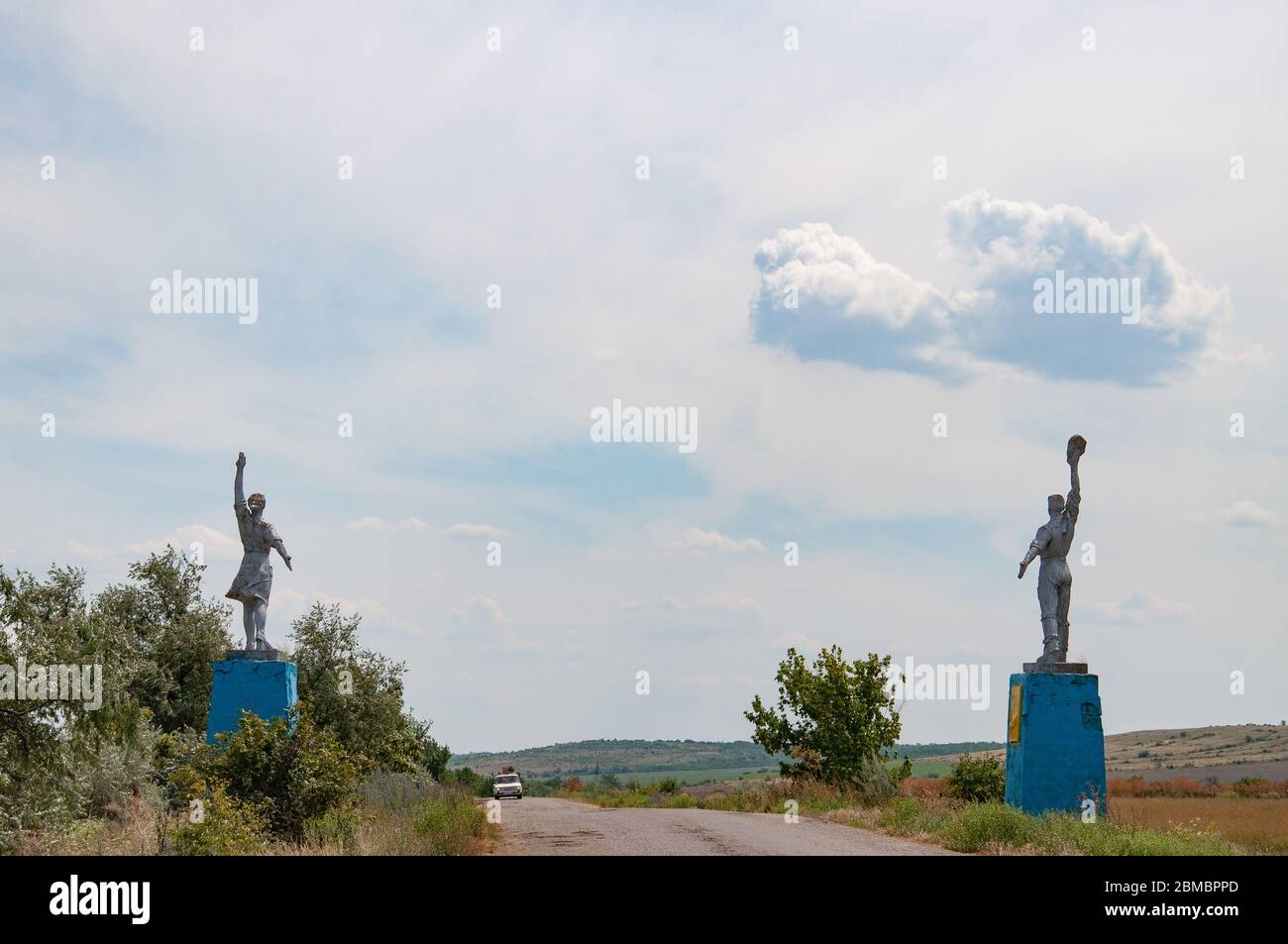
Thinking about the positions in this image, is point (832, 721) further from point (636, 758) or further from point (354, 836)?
point (636, 758)

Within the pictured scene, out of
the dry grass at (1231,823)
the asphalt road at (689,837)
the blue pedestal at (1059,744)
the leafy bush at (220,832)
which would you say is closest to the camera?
the leafy bush at (220,832)

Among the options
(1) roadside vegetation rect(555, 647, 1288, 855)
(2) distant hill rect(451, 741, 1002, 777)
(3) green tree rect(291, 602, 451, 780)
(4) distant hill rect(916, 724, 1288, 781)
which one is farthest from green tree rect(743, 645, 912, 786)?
(2) distant hill rect(451, 741, 1002, 777)

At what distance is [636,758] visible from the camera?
149500mm

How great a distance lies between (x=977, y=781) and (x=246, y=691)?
46.7 feet

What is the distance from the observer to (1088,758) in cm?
1744

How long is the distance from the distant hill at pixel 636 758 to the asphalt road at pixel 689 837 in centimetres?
9459

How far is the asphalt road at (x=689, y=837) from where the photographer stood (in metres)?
14.8

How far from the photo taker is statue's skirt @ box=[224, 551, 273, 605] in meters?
18.2

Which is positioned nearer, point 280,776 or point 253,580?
point 280,776

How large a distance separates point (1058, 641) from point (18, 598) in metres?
15.5

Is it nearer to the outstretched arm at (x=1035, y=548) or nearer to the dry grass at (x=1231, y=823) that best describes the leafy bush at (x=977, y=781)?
the dry grass at (x=1231, y=823)

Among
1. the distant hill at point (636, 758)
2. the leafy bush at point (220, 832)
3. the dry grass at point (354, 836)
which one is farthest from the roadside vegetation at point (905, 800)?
the distant hill at point (636, 758)

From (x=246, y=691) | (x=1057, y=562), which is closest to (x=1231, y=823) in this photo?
(x=1057, y=562)
